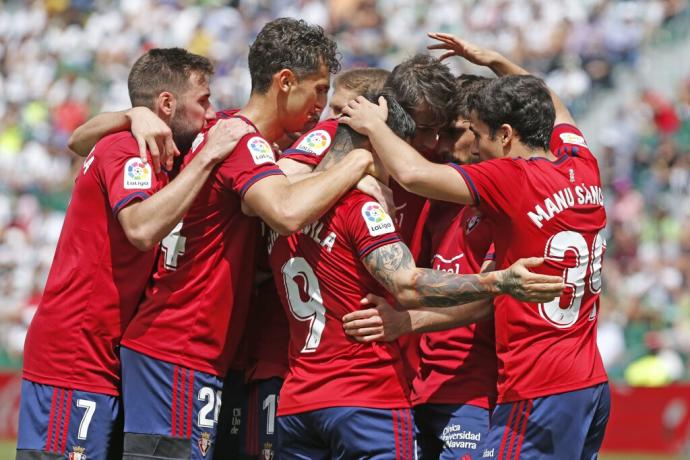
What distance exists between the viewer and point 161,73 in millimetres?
5797

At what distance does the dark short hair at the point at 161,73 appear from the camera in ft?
19.0

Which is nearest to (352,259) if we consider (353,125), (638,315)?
(353,125)

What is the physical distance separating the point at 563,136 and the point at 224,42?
1380 centimetres

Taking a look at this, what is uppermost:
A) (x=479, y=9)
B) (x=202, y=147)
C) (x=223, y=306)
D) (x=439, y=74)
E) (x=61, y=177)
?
(x=479, y=9)

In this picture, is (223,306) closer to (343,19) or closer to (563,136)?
(563,136)

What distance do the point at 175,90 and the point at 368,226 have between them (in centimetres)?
153

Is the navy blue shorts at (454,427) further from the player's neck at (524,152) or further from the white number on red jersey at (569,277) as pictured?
the player's neck at (524,152)

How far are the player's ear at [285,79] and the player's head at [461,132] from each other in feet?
2.97

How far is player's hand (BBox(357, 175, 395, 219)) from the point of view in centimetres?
508

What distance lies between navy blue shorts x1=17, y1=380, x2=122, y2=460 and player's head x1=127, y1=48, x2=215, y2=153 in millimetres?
1481

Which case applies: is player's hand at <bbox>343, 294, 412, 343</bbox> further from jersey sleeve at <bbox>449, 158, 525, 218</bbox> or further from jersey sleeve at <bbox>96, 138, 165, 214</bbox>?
jersey sleeve at <bbox>96, 138, 165, 214</bbox>

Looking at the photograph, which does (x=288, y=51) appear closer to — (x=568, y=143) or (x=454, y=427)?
(x=568, y=143)

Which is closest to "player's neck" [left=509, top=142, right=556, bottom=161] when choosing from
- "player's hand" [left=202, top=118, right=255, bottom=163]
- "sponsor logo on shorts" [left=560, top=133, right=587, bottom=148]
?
"sponsor logo on shorts" [left=560, top=133, right=587, bottom=148]

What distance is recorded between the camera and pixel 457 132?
19.6 feet
